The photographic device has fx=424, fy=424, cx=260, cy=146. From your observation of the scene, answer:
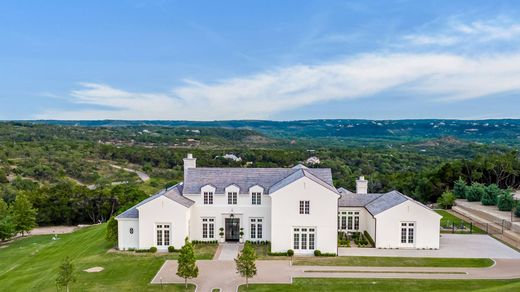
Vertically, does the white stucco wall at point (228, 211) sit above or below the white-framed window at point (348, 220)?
above

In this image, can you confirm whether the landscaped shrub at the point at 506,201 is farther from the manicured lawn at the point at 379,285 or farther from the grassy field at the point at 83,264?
the grassy field at the point at 83,264

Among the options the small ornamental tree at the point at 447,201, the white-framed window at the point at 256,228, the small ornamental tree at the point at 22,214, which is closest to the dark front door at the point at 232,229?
the white-framed window at the point at 256,228

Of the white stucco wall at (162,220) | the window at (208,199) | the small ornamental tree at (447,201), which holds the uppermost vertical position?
the window at (208,199)

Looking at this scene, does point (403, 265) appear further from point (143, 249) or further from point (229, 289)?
point (143, 249)

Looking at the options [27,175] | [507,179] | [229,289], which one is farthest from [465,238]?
[27,175]

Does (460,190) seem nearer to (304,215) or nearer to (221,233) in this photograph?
(304,215)

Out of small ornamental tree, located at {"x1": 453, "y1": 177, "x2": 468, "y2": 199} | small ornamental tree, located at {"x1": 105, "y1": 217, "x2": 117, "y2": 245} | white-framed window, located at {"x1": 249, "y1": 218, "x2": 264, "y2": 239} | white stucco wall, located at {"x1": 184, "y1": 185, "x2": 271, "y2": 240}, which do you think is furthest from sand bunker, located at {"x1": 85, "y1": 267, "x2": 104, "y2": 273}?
small ornamental tree, located at {"x1": 453, "y1": 177, "x2": 468, "y2": 199}
